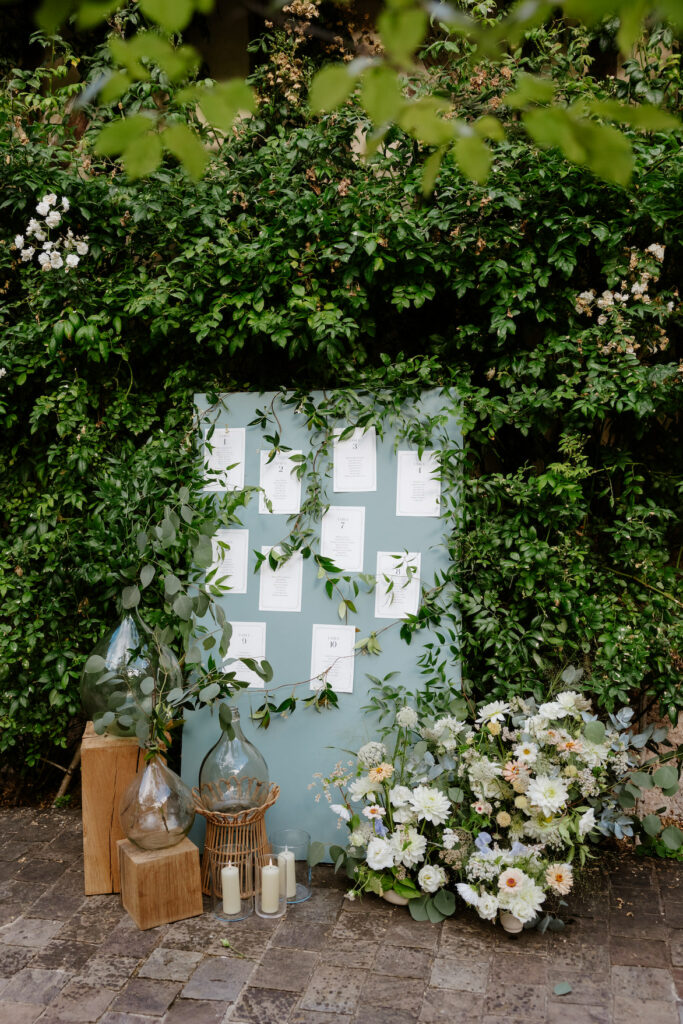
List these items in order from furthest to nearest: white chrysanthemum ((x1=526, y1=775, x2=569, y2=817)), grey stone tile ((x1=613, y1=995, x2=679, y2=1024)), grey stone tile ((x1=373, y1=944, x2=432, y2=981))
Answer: white chrysanthemum ((x1=526, y1=775, x2=569, y2=817))
grey stone tile ((x1=373, y1=944, x2=432, y2=981))
grey stone tile ((x1=613, y1=995, x2=679, y2=1024))

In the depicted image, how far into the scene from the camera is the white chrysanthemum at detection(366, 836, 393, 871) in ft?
9.19

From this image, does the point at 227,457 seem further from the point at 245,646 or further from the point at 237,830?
the point at 237,830

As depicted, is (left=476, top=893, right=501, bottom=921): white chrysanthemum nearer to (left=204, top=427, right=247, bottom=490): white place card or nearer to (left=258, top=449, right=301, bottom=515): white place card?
(left=258, top=449, right=301, bottom=515): white place card

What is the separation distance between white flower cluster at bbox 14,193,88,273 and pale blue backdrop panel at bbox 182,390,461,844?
1.31 meters

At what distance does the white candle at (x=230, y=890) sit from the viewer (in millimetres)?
2840

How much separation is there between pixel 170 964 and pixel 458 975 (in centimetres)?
94

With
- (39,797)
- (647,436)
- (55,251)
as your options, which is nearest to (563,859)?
(647,436)

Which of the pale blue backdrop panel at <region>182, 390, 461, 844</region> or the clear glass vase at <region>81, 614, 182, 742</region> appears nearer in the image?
the clear glass vase at <region>81, 614, 182, 742</region>

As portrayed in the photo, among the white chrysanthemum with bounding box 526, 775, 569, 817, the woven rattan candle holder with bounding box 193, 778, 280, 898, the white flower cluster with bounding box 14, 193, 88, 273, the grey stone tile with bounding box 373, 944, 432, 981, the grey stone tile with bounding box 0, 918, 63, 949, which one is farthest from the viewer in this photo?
the white flower cluster with bounding box 14, 193, 88, 273

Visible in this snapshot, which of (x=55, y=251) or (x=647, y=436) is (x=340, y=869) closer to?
(x=647, y=436)

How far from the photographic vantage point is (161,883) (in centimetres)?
279

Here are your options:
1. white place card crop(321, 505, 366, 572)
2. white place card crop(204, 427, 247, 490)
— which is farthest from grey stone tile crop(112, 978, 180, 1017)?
white place card crop(204, 427, 247, 490)

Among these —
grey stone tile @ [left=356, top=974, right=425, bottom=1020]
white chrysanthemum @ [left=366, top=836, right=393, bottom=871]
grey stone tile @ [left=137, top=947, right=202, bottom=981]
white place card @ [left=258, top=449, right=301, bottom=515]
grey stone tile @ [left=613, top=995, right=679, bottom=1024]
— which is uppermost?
white place card @ [left=258, top=449, right=301, bottom=515]

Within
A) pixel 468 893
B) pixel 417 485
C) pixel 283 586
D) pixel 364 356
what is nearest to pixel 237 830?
pixel 468 893
